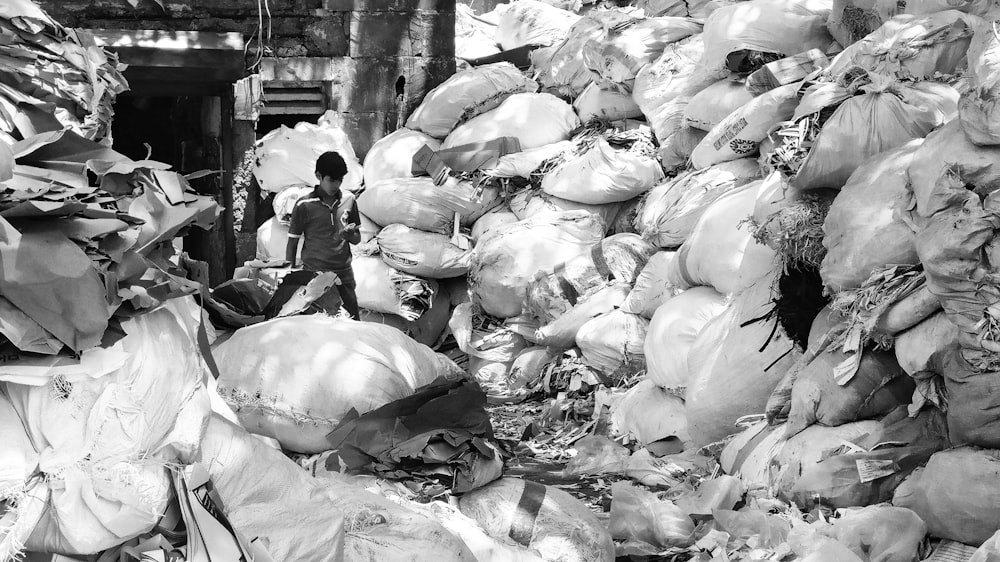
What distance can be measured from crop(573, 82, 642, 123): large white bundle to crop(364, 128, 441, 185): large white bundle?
3.83 feet

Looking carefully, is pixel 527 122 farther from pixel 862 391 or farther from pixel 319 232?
pixel 862 391

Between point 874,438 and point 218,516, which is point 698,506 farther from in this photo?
point 218,516

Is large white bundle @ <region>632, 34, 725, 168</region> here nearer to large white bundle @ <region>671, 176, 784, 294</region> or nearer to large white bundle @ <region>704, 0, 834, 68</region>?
large white bundle @ <region>704, 0, 834, 68</region>

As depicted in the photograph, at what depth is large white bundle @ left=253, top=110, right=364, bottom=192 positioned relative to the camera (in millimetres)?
8102

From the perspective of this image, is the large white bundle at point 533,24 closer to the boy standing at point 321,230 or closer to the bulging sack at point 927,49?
the boy standing at point 321,230

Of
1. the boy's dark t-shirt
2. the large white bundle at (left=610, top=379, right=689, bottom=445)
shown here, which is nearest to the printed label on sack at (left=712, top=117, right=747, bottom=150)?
the large white bundle at (left=610, top=379, right=689, bottom=445)

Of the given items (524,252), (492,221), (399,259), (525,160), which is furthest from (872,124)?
(399,259)

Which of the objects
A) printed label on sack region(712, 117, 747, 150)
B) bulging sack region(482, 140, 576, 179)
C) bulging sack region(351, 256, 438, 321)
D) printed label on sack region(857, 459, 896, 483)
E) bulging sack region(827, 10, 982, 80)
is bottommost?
bulging sack region(351, 256, 438, 321)

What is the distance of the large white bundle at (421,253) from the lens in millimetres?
7113

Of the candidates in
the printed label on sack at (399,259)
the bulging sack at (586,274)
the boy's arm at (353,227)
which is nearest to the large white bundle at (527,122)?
the printed label on sack at (399,259)

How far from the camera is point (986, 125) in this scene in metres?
3.04

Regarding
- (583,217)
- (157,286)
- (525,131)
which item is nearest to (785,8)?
(583,217)

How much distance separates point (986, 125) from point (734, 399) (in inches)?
56.6

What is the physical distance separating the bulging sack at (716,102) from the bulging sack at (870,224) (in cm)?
183
